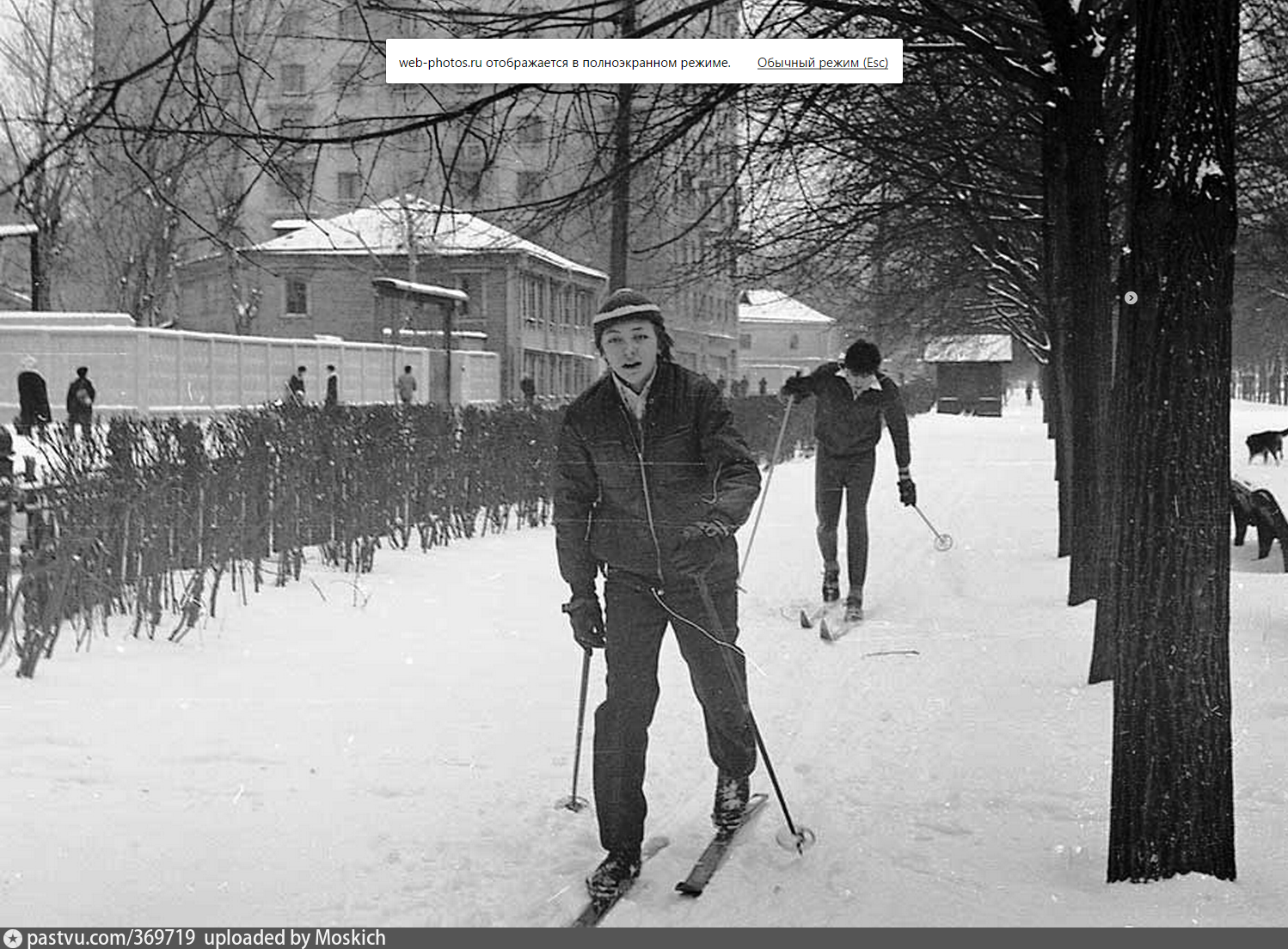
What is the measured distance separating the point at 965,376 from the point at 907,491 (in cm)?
79

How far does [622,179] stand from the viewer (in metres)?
3.20

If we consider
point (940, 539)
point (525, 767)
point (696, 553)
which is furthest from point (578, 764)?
point (940, 539)

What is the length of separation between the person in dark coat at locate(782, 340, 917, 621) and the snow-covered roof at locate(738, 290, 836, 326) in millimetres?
343

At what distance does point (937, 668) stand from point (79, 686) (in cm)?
214

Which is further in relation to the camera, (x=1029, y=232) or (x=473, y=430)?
(x=1029, y=232)

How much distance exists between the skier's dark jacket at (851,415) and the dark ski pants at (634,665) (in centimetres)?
164

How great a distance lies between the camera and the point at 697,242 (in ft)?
11.0

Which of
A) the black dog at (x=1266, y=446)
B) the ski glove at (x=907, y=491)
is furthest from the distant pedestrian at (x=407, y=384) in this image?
the black dog at (x=1266, y=446)

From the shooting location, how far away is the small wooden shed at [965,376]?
3.89 m

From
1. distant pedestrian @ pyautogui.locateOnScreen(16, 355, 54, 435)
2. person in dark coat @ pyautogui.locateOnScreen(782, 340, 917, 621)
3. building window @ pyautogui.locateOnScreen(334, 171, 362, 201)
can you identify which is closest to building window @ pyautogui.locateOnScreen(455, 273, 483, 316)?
building window @ pyautogui.locateOnScreen(334, 171, 362, 201)

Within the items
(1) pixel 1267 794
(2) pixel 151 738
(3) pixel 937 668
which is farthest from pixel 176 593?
(1) pixel 1267 794

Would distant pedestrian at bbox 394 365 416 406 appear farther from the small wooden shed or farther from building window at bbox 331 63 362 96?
the small wooden shed

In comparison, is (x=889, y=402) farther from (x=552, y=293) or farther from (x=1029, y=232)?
(x=552, y=293)

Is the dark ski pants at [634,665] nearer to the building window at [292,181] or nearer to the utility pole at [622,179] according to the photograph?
the utility pole at [622,179]
